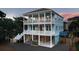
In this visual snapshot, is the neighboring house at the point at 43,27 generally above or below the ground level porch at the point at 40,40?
above

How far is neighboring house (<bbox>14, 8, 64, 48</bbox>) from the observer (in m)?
2.59

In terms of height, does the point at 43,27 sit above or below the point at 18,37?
above

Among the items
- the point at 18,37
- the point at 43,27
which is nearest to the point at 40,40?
A: the point at 43,27

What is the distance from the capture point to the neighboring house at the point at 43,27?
2588 mm

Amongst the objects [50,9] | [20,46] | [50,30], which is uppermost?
[50,9]

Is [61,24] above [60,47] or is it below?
above

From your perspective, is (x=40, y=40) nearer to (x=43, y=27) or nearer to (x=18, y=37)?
(x=43, y=27)

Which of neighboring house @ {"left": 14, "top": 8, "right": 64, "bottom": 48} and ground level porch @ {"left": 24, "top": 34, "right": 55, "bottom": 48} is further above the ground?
neighboring house @ {"left": 14, "top": 8, "right": 64, "bottom": 48}

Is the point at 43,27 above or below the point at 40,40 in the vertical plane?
above

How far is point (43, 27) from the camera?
2.62m
